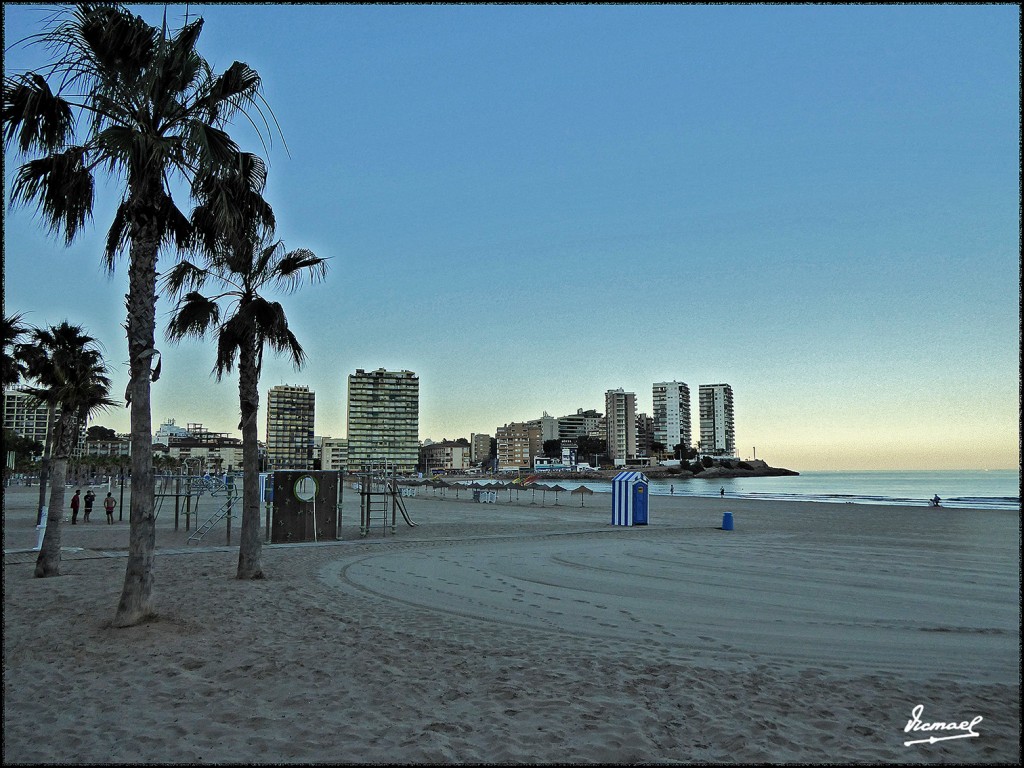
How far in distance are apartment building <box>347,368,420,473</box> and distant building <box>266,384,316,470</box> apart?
11.9m

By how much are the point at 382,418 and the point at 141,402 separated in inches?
7230

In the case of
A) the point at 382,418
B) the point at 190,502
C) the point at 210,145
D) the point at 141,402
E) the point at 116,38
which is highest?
the point at 382,418

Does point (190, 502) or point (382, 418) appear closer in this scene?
point (190, 502)

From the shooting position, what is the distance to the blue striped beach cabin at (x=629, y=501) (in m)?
26.9

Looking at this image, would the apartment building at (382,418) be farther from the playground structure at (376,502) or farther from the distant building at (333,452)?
the playground structure at (376,502)

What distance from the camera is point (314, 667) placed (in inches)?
259

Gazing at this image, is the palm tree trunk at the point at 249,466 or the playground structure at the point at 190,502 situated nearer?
the palm tree trunk at the point at 249,466

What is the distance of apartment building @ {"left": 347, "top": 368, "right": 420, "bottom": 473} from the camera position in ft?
609

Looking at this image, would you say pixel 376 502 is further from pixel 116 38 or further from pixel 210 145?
pixel 116 38

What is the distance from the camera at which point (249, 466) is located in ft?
39.9

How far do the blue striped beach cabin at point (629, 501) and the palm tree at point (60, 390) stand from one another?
18.5 m

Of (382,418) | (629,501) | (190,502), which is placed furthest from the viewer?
(382,418)

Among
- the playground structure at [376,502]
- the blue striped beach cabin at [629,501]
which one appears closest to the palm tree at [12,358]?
the playground structure at [376,502]
